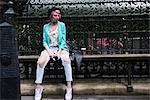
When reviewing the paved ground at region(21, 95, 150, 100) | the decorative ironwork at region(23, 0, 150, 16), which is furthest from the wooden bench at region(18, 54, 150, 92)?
the decorative ironwork at region(23, 0, 150, 16)

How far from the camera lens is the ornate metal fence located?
26.3 ft

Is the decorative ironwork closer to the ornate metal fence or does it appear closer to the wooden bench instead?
the ornate metal fence

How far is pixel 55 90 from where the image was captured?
7492 mm

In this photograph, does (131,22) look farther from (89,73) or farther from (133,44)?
(89,73)

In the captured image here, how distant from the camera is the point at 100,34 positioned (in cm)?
806

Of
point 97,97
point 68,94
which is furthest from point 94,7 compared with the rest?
point 68,94

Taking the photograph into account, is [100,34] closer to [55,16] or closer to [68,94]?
[55,16]

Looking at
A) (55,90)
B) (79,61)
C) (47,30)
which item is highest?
(47,30)

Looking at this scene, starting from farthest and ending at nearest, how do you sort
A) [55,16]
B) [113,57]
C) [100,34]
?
[100,34] → [113,57] → [55,16]

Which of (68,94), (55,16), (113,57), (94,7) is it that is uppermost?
(94,7)

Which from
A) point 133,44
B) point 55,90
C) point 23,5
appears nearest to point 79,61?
point 55,90

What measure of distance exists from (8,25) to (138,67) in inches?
140

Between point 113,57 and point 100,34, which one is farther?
point 100,34

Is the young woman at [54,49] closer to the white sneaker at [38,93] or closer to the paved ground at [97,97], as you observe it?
the white sneaker at [38,93]
